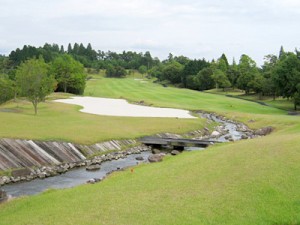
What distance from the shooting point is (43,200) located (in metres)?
20.8

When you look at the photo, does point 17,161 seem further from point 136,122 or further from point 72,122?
point 136,122

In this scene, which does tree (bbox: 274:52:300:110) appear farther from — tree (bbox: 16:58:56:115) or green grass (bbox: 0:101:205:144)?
tree (bbox: 16:58:56:115)

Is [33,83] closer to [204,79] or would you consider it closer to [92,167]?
[92,167]

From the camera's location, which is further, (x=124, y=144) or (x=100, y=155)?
(x=124, y=144)

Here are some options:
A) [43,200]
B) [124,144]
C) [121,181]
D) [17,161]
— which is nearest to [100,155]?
[124,144]

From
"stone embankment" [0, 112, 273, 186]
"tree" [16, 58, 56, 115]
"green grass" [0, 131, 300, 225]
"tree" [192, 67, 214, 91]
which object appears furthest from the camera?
"tree" [192, 67, 214, 91]

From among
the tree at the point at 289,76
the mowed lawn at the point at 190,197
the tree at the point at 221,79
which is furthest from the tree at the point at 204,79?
the mowed lawn at the point at 190,197

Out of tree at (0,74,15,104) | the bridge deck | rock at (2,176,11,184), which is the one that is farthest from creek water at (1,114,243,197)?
tree at (0,74,15,104)

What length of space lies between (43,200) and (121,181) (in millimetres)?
5159

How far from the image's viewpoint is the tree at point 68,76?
112000mm

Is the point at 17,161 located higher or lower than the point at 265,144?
lower

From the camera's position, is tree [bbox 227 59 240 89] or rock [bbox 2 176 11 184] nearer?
rock [bbox 2 176 11 184]

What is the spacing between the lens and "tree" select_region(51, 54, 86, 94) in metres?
112

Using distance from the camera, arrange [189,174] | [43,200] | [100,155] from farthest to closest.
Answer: [100,155]
[189,174]
[43,200]
